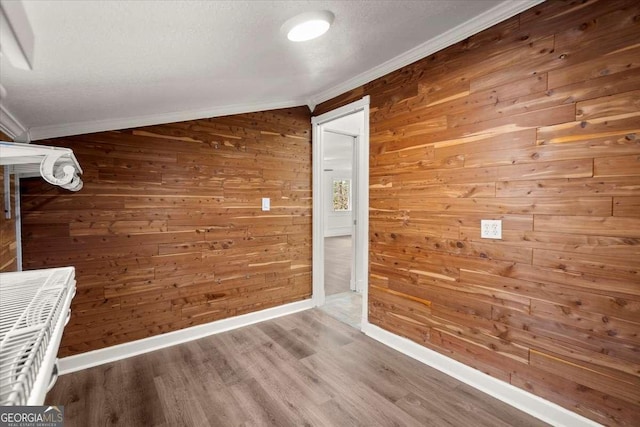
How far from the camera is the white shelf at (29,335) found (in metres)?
0.61

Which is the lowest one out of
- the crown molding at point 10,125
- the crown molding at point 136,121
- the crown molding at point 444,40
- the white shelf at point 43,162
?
the white shelf at point 43,162

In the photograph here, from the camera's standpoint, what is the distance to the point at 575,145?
1685mm

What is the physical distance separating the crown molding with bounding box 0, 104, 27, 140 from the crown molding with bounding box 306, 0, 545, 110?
8.28 feet

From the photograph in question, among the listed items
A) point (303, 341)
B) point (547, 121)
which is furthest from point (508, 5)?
point (303, 341)

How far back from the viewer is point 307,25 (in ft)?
5.31

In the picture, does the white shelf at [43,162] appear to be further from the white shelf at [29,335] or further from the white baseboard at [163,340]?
the white baseboard at [163,340]

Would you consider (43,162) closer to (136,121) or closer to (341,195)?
(136,121)

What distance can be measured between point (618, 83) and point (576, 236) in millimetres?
815

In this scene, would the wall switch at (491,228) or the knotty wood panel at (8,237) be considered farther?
the wall switch at (491,228)

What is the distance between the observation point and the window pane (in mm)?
10141

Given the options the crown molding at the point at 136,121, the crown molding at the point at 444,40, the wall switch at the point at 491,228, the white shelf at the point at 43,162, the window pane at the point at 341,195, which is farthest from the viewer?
the window pane at the point at 341,195

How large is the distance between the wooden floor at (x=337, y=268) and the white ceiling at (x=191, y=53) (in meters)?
2.87

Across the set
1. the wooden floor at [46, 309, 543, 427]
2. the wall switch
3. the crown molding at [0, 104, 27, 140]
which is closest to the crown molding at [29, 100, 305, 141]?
the crown molding at [0, 104, 27, 140]

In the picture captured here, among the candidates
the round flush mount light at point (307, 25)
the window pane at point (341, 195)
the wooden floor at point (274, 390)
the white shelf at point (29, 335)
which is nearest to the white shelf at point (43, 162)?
the white shelf at point (29, 335)
